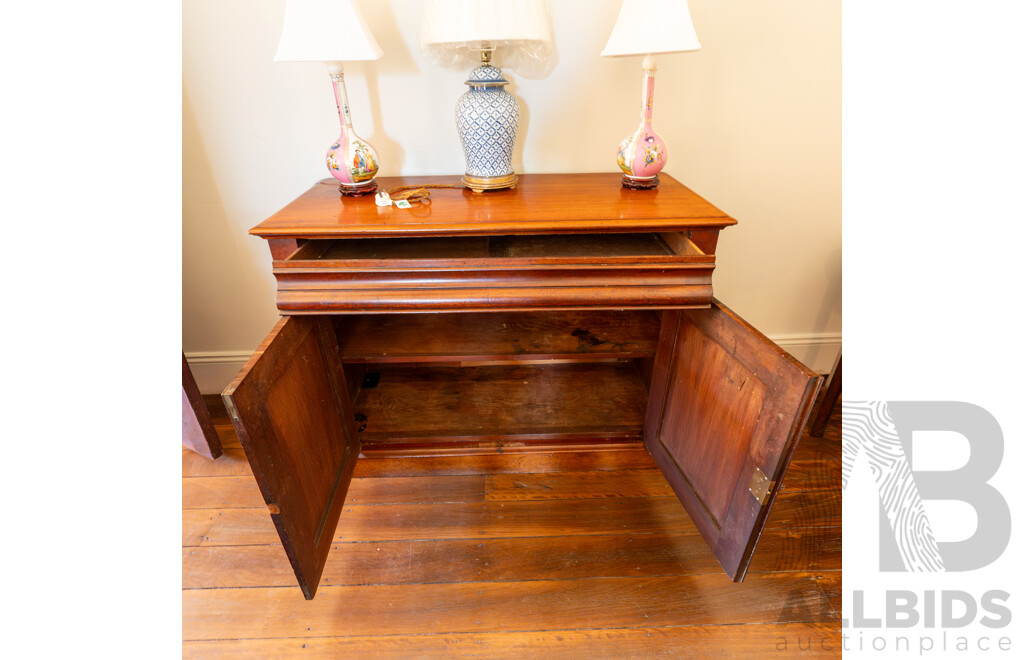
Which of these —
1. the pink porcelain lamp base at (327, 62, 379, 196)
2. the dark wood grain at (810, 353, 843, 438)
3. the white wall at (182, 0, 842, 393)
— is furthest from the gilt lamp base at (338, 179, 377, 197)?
the dark wood grain at (810, 353, 843, 438)

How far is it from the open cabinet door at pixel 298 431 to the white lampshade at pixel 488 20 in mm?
713

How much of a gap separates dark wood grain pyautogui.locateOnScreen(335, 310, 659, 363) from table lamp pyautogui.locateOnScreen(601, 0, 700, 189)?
448mm

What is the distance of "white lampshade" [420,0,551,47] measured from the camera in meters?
0.97

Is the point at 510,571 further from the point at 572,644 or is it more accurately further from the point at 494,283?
the point at 494,283

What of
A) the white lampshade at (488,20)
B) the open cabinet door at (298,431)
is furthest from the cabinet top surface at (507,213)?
the white lampshade at (488,20)

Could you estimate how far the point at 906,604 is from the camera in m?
1.02

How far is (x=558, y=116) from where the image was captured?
138 cm

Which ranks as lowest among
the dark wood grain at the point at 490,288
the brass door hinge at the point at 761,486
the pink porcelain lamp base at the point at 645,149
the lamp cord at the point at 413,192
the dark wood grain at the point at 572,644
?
the dark wood grain at the point at 572,644

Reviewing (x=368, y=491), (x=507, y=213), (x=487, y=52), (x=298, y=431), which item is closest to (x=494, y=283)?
(x=507, y=213)

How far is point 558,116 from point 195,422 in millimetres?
1465

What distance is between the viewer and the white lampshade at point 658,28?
101 centimetres

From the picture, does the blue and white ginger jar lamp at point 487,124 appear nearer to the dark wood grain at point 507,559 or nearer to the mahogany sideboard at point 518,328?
the mahogany sideboard at point 518,328

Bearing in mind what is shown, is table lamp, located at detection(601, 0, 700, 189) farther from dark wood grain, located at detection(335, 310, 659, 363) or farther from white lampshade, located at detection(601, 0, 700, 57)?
dark wood grain, located at detection(335, 310, 659, 363)
